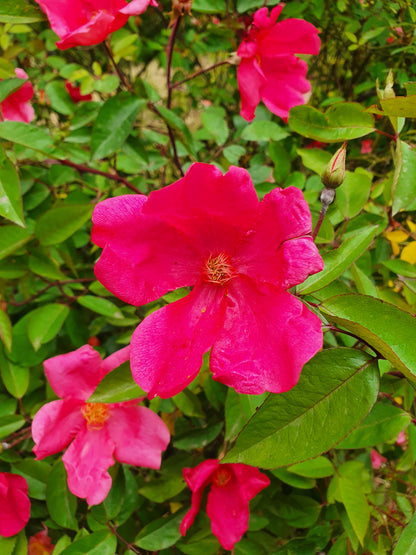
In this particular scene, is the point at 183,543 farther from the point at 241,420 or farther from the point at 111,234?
the point at 111,234

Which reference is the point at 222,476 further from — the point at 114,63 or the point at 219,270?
the point at 114,63

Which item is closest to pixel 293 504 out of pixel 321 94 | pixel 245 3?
pixel 245 3

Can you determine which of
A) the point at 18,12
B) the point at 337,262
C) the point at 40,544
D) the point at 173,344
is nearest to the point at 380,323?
the point at 337,262

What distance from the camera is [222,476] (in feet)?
2.73

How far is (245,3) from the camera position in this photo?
1.04 m

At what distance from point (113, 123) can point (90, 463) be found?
2.04ft

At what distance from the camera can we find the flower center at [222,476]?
2.71 feet

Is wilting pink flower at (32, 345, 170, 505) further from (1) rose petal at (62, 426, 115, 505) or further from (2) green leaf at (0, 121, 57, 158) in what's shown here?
(2) green leaf at (0, 121, 57, 158)

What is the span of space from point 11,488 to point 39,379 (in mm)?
268

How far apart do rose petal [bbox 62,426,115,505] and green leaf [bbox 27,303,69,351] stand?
192 millimetres

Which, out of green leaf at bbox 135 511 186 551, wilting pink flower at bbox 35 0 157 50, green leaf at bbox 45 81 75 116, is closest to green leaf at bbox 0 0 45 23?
wilting pink flower at bbox 35 0 157 50

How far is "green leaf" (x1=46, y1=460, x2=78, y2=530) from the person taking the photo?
31.9 inches

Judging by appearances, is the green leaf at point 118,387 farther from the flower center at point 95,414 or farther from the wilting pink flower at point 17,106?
the wilting pink flower at point 17,106

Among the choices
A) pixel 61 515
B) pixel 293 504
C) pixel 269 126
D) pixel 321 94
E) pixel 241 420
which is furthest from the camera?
pixel 321 94
